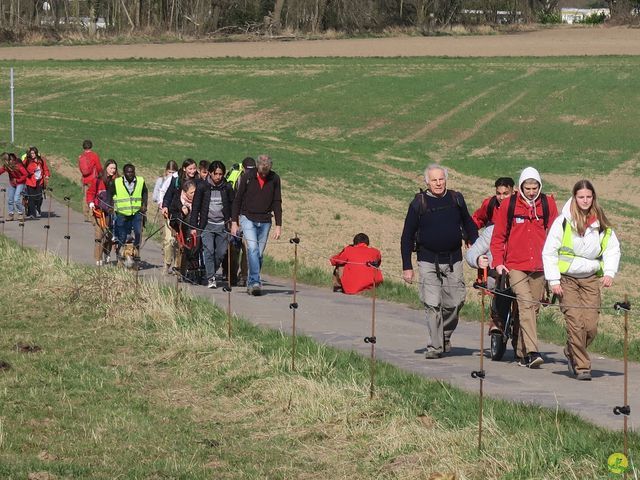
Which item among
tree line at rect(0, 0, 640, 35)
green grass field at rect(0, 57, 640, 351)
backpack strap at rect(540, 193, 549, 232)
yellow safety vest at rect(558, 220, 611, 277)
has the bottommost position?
green grass field at rect(0, 57, 640, 351)

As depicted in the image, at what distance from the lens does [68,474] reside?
8969 millimetres

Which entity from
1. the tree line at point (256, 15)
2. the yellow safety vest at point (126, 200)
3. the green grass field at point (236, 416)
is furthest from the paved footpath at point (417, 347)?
the tree line at point (256, 15)

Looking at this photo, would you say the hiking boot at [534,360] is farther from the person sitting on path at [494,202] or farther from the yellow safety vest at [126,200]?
the yellow safety vest at [126,200]

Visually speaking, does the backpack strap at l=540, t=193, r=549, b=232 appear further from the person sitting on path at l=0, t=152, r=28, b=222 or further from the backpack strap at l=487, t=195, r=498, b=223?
the person sitting on path at l=0, t=152, r=28, b=222

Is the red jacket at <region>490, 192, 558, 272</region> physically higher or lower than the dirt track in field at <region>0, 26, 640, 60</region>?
lower

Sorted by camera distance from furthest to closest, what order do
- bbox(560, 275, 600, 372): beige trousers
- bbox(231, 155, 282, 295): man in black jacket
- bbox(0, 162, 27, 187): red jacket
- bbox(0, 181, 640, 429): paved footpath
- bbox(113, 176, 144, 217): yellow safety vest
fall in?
bbox(0, 162, 27, 187): red jacket, bbox(113, 176, 144, 217): yellow safety vest, bbox(231, 155, 282, 295): man in black jacket, bbox(560, 275, 600, 372): beige trousers, bbox(0, 181, 640, 429): paved footpath

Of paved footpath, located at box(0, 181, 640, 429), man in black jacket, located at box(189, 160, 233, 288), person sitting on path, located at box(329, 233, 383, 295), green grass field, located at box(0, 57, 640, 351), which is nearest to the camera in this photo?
paved footpath, located at box(0, 181, 640, 429)

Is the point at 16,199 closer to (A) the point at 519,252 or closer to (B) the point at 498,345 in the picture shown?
(B) the point at 498,345

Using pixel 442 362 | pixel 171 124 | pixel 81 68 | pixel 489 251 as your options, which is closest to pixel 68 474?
pixel 442 362

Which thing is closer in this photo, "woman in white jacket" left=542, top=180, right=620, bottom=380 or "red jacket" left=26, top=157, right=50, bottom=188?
"woman in white jacket" left=542, top=180, right=620, bottom=380

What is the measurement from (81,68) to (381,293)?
192ft

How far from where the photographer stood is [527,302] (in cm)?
1259

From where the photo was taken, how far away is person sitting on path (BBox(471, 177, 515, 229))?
14016 mm

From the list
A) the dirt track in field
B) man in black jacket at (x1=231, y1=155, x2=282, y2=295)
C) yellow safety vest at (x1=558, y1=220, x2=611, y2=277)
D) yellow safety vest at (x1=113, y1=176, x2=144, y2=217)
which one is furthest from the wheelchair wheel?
the dirt track in field
